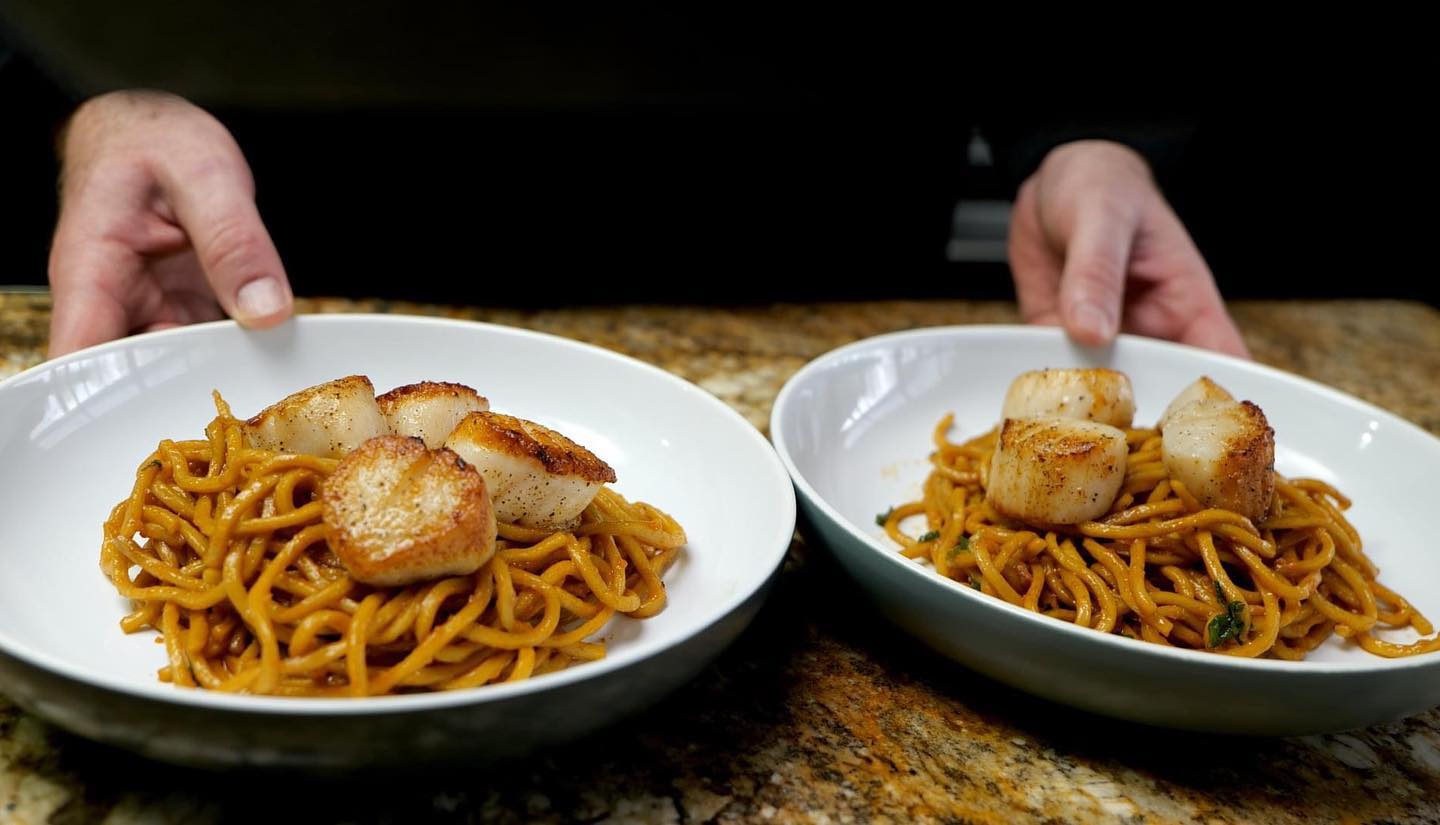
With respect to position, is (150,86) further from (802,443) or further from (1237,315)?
(1237,315)

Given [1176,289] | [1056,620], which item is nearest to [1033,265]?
[1176,289]

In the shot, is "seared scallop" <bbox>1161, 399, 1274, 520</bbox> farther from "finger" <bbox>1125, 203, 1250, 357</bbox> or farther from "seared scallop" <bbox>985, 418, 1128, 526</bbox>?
"finger" <bbox>1125, 203, 1250, 357</bbox>

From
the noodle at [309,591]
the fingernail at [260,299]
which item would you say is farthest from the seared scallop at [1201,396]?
the fingernail at [260,299]

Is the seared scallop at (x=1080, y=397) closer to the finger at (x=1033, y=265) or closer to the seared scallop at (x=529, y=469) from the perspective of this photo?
the seared scallop at (x=529, y=469)

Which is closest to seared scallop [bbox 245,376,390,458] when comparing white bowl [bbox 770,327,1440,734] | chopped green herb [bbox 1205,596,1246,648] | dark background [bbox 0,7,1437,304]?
white bowl [bbox 770,327,1440,734]

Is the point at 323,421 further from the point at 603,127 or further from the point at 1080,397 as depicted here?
the point at 603,127

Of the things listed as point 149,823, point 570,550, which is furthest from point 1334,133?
point 149,823
